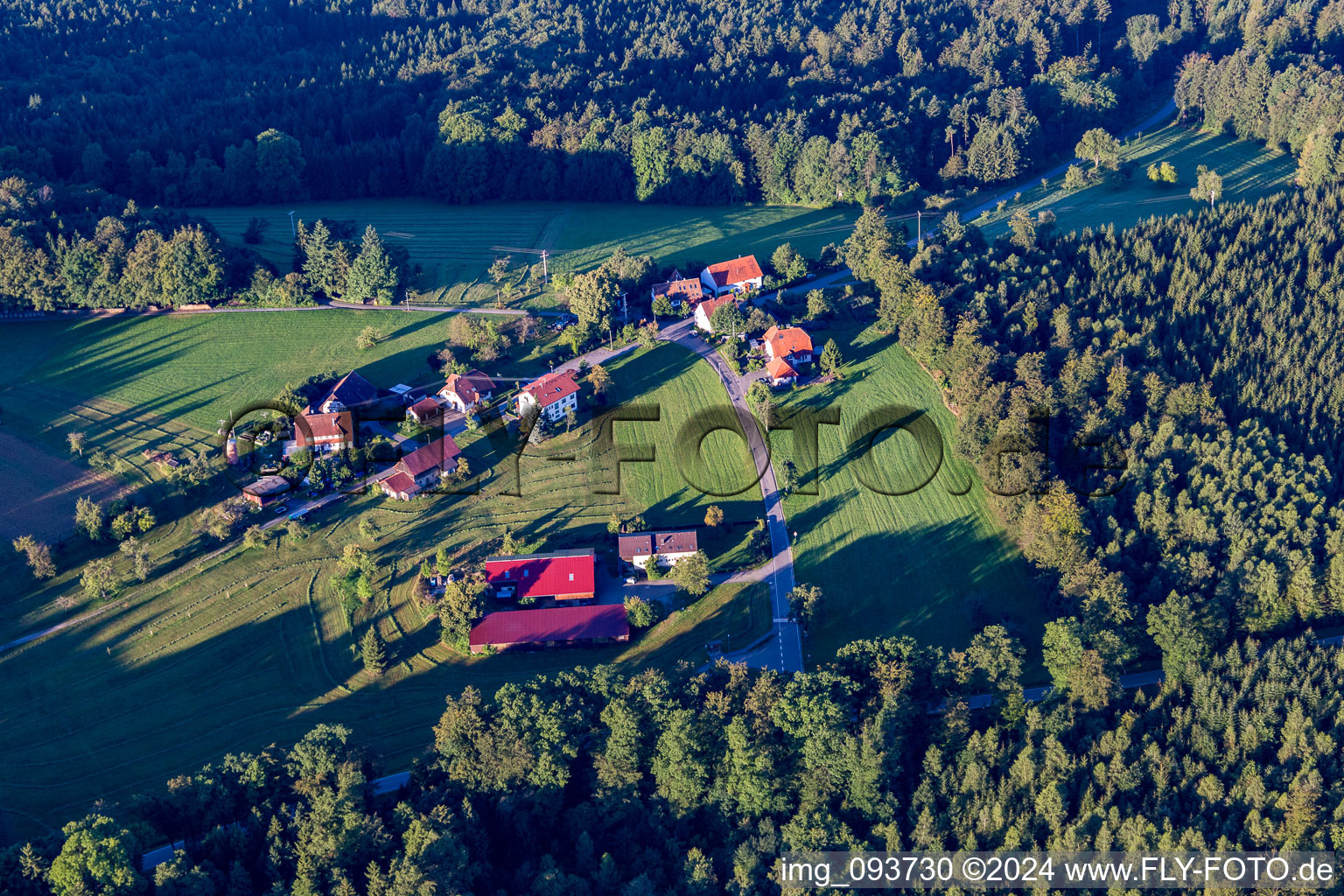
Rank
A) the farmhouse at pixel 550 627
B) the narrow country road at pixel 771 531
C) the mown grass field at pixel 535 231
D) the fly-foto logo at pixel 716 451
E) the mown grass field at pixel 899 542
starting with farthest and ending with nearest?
the mown grass field at pixel 535 231
the fly-foto logo at pixel 716 451
the mown grass field at pixel 899 542
the farmhouse at pixel 550 627
the narrow country road at pixel 771 531

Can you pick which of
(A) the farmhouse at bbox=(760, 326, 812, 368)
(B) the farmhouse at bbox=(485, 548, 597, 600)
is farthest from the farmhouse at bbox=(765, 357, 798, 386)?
(B) the farmhouse at bbox=(485, 548, 597, 600)

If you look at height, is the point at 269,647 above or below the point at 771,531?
below

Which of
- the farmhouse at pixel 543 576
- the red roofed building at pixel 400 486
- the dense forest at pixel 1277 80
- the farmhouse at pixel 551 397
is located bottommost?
the farmhouse at pixel 543 576

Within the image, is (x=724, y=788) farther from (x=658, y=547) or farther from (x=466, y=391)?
(x=466, y=391)

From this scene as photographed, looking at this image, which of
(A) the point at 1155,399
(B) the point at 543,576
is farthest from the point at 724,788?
(A) the point at 1155,399

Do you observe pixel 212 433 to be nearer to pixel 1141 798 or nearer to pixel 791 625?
pixel 791 625

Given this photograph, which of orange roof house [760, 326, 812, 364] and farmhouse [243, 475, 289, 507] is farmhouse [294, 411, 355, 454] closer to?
farmhouse [243, 475, 289, 507]

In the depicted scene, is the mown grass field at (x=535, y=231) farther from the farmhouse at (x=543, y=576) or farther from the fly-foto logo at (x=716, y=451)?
the farmhouse at (x=543, y=576)

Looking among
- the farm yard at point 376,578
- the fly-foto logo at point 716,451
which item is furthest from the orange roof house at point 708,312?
the fly-foto logo at point 716,451
